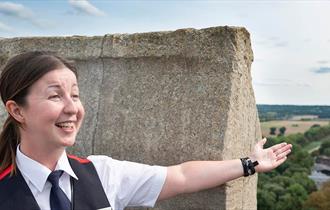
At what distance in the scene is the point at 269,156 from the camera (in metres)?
2.52

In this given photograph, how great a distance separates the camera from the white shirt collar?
2070mm

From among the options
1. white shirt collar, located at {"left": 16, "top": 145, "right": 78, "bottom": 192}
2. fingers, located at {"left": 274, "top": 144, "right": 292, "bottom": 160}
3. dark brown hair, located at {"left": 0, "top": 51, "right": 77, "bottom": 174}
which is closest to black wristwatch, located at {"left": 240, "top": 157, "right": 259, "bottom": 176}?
fingers, located at {"left": 274, "top": 144, "right": 292, "bottom": 160}

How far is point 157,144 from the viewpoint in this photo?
285cm

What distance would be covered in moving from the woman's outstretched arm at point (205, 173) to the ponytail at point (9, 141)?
720 mm

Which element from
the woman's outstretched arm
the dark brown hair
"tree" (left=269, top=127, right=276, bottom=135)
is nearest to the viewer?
the dark brown hair

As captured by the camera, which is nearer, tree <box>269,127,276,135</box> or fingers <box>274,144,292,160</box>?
fingers <box>274,144,292,160</box>

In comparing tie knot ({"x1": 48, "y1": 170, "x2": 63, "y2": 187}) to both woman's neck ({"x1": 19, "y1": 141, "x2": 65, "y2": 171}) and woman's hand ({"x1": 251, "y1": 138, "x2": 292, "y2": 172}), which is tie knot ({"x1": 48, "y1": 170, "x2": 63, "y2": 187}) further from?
woman's hand ({"x1": 251, "y1": 138, "x2": 292, "y2": 172})

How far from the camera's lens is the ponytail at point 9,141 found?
218 cm

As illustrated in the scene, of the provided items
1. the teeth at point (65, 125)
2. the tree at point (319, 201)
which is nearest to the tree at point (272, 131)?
the tree at point (319, 201)

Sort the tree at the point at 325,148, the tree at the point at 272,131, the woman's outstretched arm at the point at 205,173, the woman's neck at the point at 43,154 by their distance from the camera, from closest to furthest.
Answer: the woman's neck at the point at 43,154 → the woman's outstretched arm at the point at 205,173 → the tree at the point at 325,148 → the tree at the point at 272,131

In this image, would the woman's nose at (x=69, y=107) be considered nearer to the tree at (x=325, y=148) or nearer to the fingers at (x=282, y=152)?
the fingers at (x=282, y=152)

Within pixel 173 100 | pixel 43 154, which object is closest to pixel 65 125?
pixel 43 154

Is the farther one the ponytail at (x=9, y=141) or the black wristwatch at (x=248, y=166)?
the black wristwatch at (x=248, y=166)

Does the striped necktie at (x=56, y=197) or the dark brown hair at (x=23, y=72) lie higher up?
the dark brown hair at (x=23, y=72)
